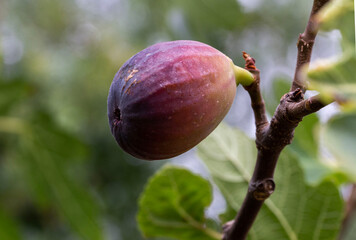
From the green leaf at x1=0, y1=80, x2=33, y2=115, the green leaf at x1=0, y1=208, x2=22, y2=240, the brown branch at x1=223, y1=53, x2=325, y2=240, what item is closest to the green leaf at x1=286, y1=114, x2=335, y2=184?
the brown branch at x1=223, y1=53, x2=325, y2=240

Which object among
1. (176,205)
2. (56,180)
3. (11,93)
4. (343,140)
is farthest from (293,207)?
(11,93)

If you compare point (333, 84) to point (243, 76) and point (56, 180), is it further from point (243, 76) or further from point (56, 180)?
point (56, 180)

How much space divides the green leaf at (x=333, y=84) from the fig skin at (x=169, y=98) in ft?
Result: 0.42

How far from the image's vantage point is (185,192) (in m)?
0.76

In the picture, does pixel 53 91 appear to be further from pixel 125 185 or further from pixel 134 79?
pixel 134 79

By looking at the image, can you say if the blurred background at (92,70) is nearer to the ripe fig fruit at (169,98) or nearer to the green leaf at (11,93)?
the green leaf at (11,93)

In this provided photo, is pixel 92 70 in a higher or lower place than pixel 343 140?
lower

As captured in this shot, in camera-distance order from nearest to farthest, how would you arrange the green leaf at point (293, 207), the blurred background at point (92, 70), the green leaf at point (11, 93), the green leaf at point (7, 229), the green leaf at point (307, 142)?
1. the green leaf at point (293, 207)
2. the green leaf at point (307, 142)
3. the green leaf at point (7, 229)
4. the green leaf at point (11, 93)
5. the blurred background at point (92, 70)

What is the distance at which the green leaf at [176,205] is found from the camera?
0.75m

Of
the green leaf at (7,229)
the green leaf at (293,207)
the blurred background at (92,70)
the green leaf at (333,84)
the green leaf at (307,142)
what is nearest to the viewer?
the green leaf at (333,84)

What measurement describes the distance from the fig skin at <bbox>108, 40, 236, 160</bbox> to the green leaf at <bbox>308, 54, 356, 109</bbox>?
0.13 m

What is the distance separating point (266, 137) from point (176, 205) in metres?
0.31

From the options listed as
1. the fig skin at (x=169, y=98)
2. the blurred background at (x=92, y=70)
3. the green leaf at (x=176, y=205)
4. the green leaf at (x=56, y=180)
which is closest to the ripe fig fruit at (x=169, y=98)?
the fig skin at (x=169, y=98)

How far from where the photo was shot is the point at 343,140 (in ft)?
1.41
